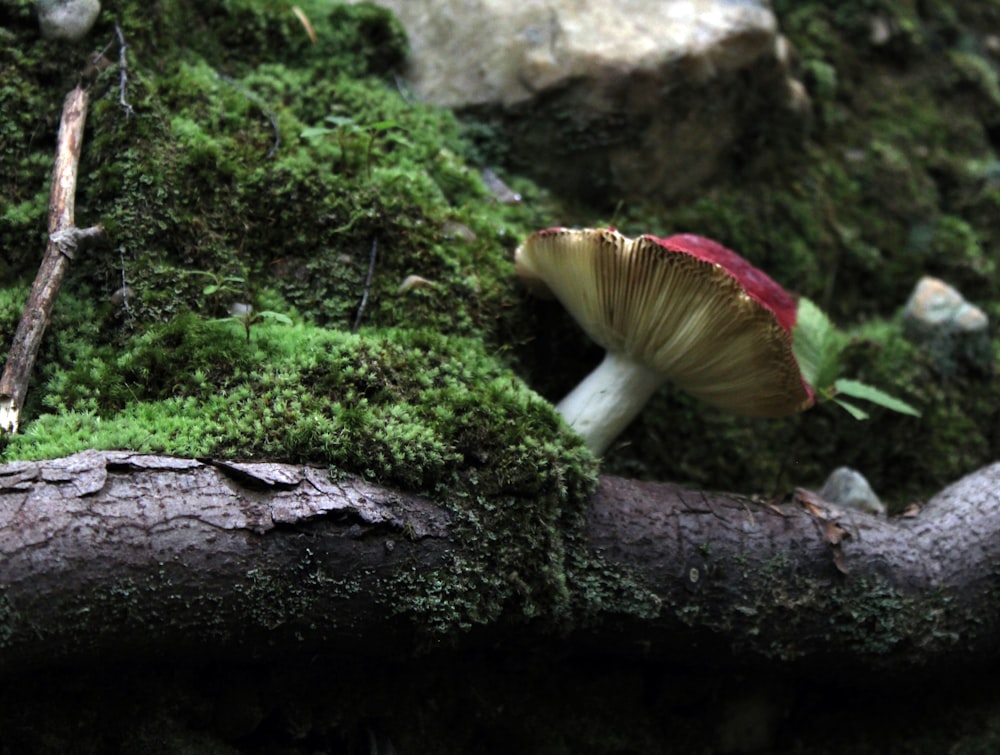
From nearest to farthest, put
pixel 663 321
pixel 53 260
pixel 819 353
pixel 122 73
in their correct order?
pixel 53 260
pixel 663 321
pixel 122 73
pixel 819 353

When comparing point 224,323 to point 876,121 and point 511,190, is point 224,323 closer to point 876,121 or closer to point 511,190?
point 511,190

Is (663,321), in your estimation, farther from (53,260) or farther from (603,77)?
(53,260)

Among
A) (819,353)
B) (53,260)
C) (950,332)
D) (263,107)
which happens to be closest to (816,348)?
(819,353)

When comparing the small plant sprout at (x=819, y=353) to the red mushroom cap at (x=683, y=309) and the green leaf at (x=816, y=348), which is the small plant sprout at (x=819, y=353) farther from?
the red mushroom cap at (x=683, y=309)

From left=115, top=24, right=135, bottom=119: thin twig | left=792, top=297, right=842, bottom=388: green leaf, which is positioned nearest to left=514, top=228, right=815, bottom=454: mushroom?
left=792, top=297, right=842, bottom=388: green leaf

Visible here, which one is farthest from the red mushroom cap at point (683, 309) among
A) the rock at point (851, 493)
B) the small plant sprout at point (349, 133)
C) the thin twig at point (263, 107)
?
the thin twig at point (263, 107)

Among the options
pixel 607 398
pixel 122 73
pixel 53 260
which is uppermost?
pixel 122 73

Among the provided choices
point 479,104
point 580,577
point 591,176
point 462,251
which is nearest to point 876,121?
point 591,176
